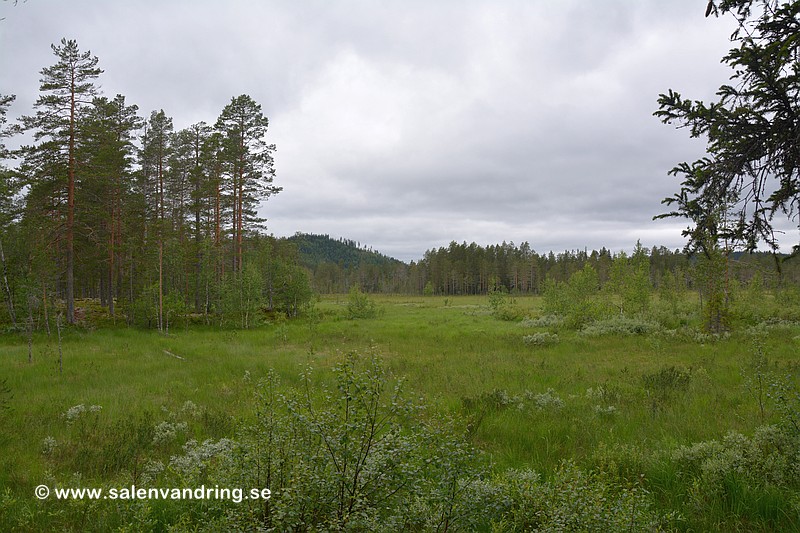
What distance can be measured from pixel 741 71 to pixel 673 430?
6.16 m

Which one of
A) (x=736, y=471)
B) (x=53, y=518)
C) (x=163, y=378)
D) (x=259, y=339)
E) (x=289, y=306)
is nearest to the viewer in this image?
(x=53, y=518)

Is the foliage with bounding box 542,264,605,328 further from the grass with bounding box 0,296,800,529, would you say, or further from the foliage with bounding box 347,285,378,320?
the foliage with bounding box 347,285,378,320

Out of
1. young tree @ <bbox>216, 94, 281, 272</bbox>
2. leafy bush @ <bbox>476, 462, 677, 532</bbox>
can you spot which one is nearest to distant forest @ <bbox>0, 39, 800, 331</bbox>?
young tree @ <bbox>216, 94, 281, 272</bbox>

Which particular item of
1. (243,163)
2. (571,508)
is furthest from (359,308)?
(571,508)

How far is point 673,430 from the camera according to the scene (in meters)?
6.60

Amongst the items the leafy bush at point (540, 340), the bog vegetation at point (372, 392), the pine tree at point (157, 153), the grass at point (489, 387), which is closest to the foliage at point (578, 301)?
the bog vegetation at point (372, 392)

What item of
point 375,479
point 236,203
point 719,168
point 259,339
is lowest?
point 259,339

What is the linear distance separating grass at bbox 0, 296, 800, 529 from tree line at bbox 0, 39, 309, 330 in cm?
425

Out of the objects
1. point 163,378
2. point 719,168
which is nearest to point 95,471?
point 163,378

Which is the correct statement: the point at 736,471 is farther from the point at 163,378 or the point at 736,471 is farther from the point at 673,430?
the point at 163,378

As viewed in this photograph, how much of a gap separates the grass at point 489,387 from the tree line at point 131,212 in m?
4.25

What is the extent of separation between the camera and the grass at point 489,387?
231 inches

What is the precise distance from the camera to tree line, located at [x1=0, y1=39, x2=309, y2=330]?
19.5 metres

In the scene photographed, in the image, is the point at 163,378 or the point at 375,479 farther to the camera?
the point at 163,378
